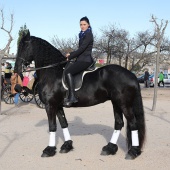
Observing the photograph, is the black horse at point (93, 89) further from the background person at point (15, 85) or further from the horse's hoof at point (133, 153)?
the background person at point (15, 85)

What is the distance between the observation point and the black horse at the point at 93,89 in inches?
253

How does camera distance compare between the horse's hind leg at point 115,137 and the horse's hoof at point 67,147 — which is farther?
the horse's hoof at point 67,147

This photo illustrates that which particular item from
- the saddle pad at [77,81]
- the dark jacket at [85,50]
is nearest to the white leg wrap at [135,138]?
the saddle pad at [77,81]

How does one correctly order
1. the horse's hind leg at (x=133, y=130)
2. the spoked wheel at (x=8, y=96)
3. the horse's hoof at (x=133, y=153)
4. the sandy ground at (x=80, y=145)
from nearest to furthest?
the sandy ground at (x=80, y=145) < the horse's hoof at (x=133, y=153) < the horse's hind leg at (x=133, y=130) < the spoked wheel at (x=8, y=96)

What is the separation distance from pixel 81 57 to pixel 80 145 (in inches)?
81.8

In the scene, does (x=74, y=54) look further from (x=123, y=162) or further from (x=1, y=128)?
(x=1, y=128)

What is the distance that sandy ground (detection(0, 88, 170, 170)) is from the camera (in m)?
5.88

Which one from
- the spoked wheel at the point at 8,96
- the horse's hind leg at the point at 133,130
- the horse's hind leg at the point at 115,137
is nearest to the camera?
the horse's hind leg at the point at 133,130

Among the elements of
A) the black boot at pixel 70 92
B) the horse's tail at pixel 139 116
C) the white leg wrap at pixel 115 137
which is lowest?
the white leg wrap at pixel 115 137

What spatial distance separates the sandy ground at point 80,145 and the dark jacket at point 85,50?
6.40 feet

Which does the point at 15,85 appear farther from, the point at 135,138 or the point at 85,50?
the point at 135,138

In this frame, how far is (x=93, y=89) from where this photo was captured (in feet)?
21.4

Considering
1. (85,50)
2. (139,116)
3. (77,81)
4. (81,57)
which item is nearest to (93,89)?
(77,81)

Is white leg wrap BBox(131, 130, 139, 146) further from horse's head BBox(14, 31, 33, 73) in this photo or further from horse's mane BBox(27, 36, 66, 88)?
horse's head BBox(14, 31, 33, 73)
